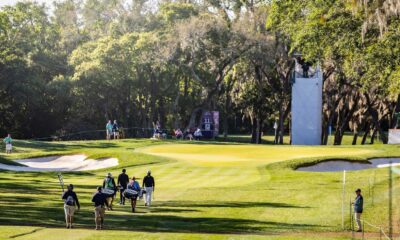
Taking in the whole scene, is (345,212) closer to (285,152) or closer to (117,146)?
(285,152)

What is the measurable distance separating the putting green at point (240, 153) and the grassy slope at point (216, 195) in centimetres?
7

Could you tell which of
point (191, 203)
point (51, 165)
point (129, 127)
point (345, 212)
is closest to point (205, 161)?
point (51, 165)

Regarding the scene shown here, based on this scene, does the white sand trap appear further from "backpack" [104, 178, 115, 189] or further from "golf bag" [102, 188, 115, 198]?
"golf bag" [102, 188, 115, 198]

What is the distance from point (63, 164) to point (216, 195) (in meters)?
22.9

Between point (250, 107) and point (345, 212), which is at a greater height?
point (250, 107)

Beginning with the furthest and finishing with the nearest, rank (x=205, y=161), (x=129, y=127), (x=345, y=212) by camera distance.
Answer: (x=129, y=127) → (x=205, y=161) → (x=345, y=212)

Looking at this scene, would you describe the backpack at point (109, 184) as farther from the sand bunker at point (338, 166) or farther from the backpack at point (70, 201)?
the sand bunker at point (338, 166)

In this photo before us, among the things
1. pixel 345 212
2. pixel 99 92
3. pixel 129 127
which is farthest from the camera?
pixel 129 127

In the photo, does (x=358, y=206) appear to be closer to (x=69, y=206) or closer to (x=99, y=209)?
(x=99, y=209)

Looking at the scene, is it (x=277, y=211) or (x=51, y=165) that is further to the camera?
(x=51, y=165)

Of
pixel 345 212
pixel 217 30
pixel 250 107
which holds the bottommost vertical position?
pixel 345 212

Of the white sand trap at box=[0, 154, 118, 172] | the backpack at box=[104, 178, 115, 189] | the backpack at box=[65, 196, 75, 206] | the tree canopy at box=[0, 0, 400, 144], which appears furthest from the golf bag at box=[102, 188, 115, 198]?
the tree canopy at box=[0, 0, 400, 144]

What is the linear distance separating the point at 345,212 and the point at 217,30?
166ft

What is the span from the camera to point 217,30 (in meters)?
81.6
